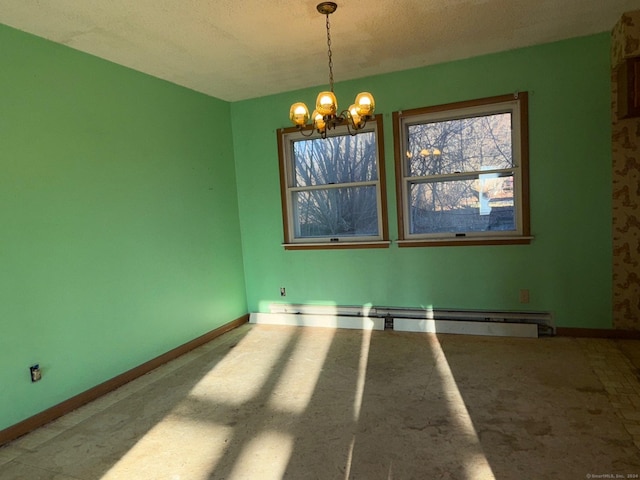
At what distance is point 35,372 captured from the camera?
253 cm

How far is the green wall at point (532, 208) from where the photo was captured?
329cm

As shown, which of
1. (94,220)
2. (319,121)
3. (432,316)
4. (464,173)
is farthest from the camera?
(432,316)

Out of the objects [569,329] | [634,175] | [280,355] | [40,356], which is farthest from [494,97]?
[40,356]

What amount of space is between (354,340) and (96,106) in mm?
2910

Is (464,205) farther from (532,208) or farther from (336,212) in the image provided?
(336,212)

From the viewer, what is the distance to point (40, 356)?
2570mm

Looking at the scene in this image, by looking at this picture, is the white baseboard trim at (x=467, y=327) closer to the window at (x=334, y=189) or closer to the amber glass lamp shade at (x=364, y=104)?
the window at (x=334, y=189)

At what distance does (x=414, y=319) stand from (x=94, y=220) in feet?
9.60

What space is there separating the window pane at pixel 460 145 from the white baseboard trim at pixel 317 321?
1.56m

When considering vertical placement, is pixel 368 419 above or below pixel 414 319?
below

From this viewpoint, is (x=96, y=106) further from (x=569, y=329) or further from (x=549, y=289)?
(x=569, y=329)

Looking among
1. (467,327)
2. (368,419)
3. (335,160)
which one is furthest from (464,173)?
(368,419)

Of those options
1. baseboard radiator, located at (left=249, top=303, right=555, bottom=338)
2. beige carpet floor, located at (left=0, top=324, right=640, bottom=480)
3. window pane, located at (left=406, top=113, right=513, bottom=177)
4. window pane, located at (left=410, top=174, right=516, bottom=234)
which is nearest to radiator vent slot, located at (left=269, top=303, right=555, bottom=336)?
baseboard radiator, located at (left=249, top=303, right=555, bottom=338)

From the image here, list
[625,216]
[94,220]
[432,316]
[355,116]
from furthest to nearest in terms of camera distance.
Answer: [432,316] < [625,216] < [94,220] < [355,116]
